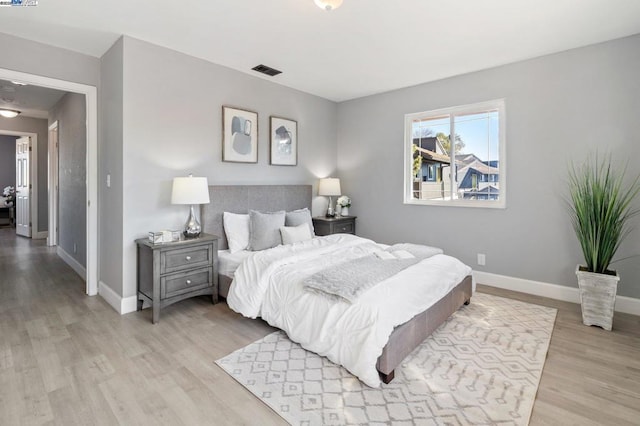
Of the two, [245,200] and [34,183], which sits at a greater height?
[34,183]

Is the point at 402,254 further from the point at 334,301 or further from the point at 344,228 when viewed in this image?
the point at 344,228

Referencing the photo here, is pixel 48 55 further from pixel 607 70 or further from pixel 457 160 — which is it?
pixel 607 70

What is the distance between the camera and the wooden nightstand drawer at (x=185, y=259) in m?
2.96

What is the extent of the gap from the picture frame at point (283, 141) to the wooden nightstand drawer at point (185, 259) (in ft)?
5.64

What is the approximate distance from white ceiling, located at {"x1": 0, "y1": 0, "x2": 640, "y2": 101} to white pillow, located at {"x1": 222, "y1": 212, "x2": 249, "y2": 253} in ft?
5.85

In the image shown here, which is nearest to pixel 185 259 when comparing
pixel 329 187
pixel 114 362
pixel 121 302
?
pixel 121 302

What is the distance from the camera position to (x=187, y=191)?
319cm

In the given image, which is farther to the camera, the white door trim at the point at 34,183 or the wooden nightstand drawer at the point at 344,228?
the white door trim at the point at 34,183

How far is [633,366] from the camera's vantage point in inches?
89.4

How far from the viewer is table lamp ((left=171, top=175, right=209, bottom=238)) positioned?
3.18 meters

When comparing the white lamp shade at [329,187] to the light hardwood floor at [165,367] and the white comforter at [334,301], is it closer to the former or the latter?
the white comforter at [334,301]

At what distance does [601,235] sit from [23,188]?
10184 millimetres

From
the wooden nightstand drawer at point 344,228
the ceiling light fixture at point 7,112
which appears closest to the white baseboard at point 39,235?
the ceiling light fixture at point 7,112

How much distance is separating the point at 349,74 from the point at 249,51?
1.30 meters
